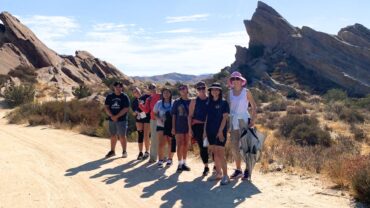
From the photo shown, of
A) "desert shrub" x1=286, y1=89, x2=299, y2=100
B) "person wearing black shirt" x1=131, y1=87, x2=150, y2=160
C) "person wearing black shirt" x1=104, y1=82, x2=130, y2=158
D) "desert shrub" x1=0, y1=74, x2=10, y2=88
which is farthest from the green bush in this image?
"desert shrub" x1=286, y1=89, x2=299, y2=100

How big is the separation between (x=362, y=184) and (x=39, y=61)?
51.0 meters

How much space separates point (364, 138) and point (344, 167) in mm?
14642

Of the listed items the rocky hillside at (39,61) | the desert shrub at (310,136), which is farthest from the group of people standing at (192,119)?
the rocky hillside at (39,61)

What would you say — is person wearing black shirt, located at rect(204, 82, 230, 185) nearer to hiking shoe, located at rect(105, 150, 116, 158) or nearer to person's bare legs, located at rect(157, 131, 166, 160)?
person's bare legs, located at rect(157, 131, 166, 160)

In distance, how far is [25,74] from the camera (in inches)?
1827

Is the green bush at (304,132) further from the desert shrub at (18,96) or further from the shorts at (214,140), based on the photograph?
the desert shrub at (18,96)

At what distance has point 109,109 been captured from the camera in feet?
41.4

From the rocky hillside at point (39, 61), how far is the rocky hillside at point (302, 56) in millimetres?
20777

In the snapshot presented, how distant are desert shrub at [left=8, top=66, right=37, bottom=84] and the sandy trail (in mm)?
33126

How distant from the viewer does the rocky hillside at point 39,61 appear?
4853 cm

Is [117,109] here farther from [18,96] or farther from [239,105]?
[18,96]

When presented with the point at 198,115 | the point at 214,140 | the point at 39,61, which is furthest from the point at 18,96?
the point at 214,140

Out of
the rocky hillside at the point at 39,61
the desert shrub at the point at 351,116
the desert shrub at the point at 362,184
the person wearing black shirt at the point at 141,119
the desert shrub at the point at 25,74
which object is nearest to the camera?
the desert shrub at the point at 362,184

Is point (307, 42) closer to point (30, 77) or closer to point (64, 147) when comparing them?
point (30, 77)
